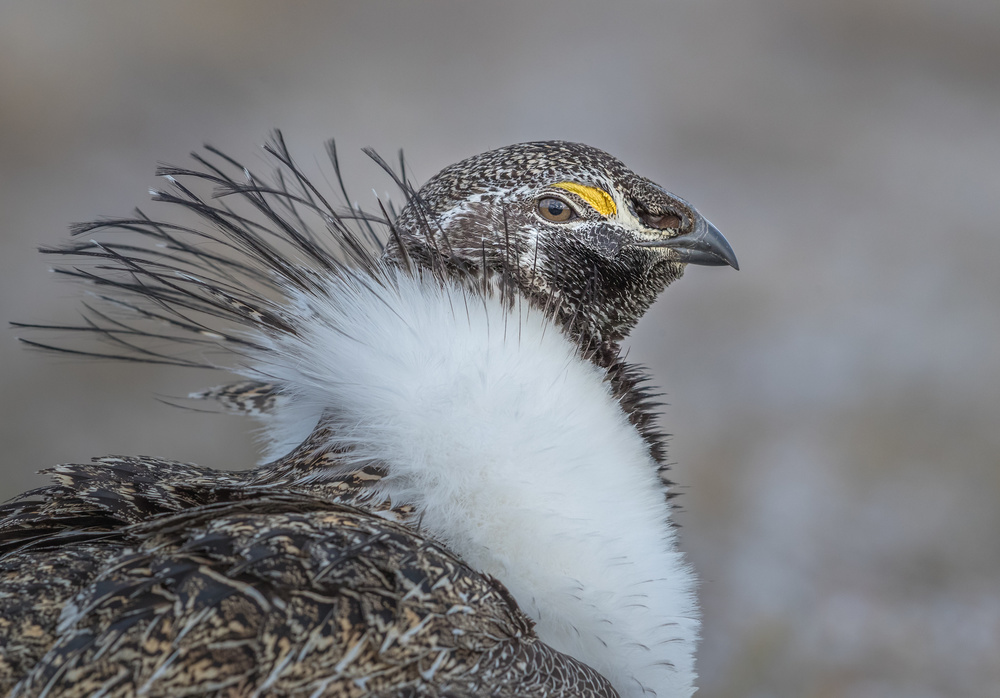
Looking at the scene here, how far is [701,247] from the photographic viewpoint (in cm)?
134

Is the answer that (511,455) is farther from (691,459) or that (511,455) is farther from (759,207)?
(759,207)

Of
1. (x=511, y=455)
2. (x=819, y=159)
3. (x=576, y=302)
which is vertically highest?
(x=819, y=159)

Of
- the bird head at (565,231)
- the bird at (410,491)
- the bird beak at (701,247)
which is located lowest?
the bird at (410,491)

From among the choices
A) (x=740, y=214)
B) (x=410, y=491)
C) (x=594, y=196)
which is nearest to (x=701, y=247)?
(x=594, y=196)

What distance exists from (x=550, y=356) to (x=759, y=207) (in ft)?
9.90

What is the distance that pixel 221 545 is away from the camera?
85 centimetres

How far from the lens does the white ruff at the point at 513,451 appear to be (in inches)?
38.7

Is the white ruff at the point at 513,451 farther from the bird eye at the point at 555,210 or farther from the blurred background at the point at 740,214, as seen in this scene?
the blurred background at the point at 740,214

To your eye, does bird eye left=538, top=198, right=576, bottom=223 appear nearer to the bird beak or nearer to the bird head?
the bird head

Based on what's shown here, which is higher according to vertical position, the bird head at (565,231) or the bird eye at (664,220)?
the bird eye at (664,220)

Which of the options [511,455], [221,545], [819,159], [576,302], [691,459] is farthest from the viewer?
[819,159]

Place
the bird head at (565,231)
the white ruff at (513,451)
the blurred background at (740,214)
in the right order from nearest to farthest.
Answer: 1. the white ruff at (513,451)
2. the bird head at (565,231)
3. the blurred background at (740,214)

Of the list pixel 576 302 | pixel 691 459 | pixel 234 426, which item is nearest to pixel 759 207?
pixel 691 459

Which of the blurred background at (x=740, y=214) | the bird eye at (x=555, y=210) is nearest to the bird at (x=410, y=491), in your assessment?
the bird eye at (x=555, y=210)
